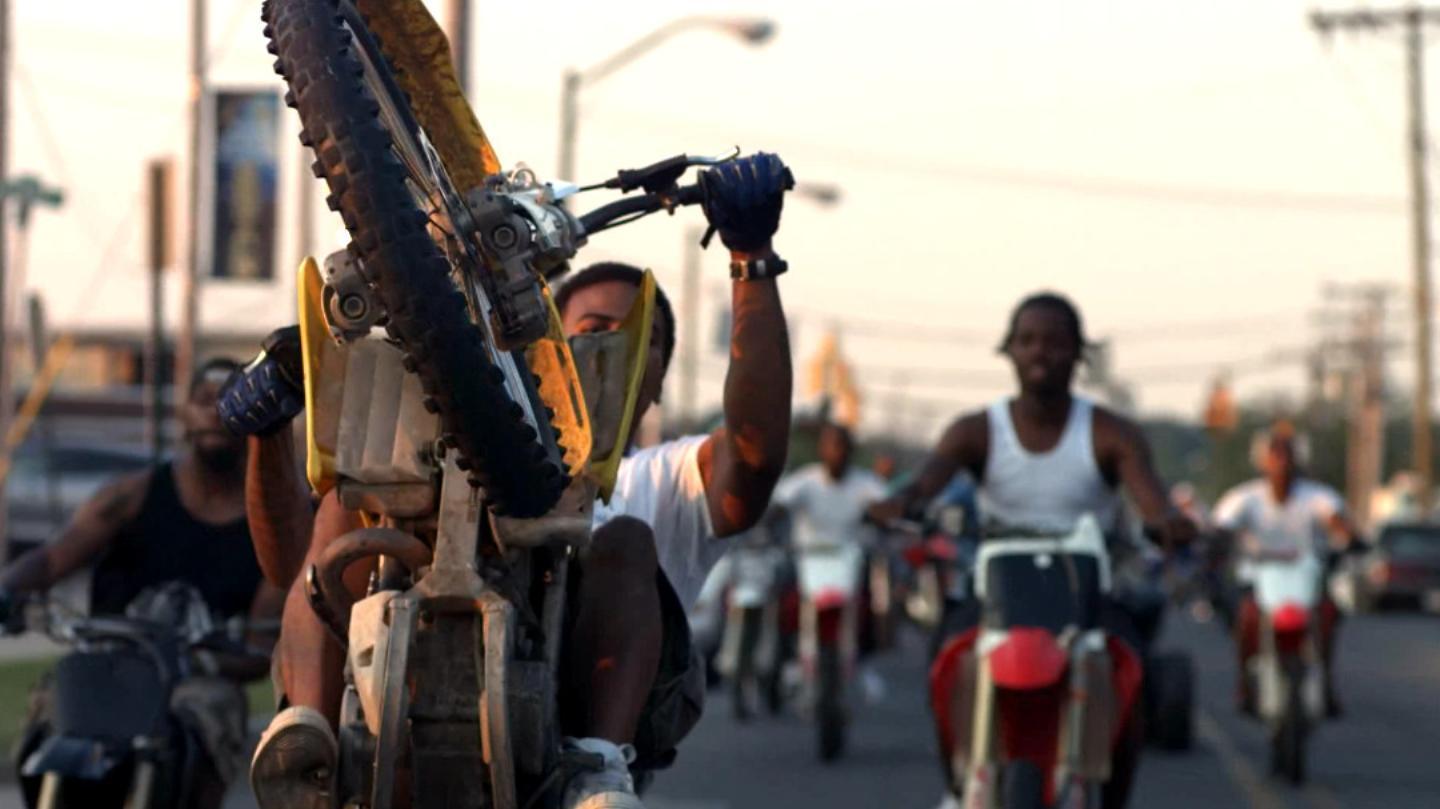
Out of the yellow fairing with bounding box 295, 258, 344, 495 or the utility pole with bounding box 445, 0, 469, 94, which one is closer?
the yellow fairing with bounding box 295, 258, 344, 495

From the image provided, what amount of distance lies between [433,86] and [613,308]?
3.45 feet

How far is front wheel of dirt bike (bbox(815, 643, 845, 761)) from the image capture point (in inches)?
572

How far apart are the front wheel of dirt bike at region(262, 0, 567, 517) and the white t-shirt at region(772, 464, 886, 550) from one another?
12949 mm

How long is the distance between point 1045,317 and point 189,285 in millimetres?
17526

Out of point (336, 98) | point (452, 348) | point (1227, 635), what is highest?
point (336, 98)

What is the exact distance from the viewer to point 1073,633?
7762 millimetres

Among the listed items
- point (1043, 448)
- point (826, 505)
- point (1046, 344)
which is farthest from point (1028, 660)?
point (826, 505)

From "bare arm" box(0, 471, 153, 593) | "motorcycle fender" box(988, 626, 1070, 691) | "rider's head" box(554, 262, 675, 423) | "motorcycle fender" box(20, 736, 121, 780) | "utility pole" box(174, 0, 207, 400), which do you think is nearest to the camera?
"rider's head" box(554, 262, 675, 423)

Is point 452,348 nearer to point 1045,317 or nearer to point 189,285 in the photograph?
point 1045,317

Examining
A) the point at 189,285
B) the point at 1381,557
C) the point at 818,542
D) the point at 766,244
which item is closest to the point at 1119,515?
the point at 766,244

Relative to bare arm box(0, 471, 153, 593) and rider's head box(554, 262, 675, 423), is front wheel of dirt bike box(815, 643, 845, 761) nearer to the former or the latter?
bare arm box(0, 471, 153, 593)

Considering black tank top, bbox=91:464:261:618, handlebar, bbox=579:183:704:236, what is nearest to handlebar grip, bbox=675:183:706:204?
handlebar, bbox=579:183:704:236

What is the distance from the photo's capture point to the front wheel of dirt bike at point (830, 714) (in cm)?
1453

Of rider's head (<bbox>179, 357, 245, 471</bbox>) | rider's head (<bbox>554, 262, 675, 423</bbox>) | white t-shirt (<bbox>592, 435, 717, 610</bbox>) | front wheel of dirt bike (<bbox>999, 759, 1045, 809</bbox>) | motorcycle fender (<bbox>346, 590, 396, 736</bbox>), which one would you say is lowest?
front wheel of dirt bike (<bbox>999, 759, 1045, 809</bbox>)
